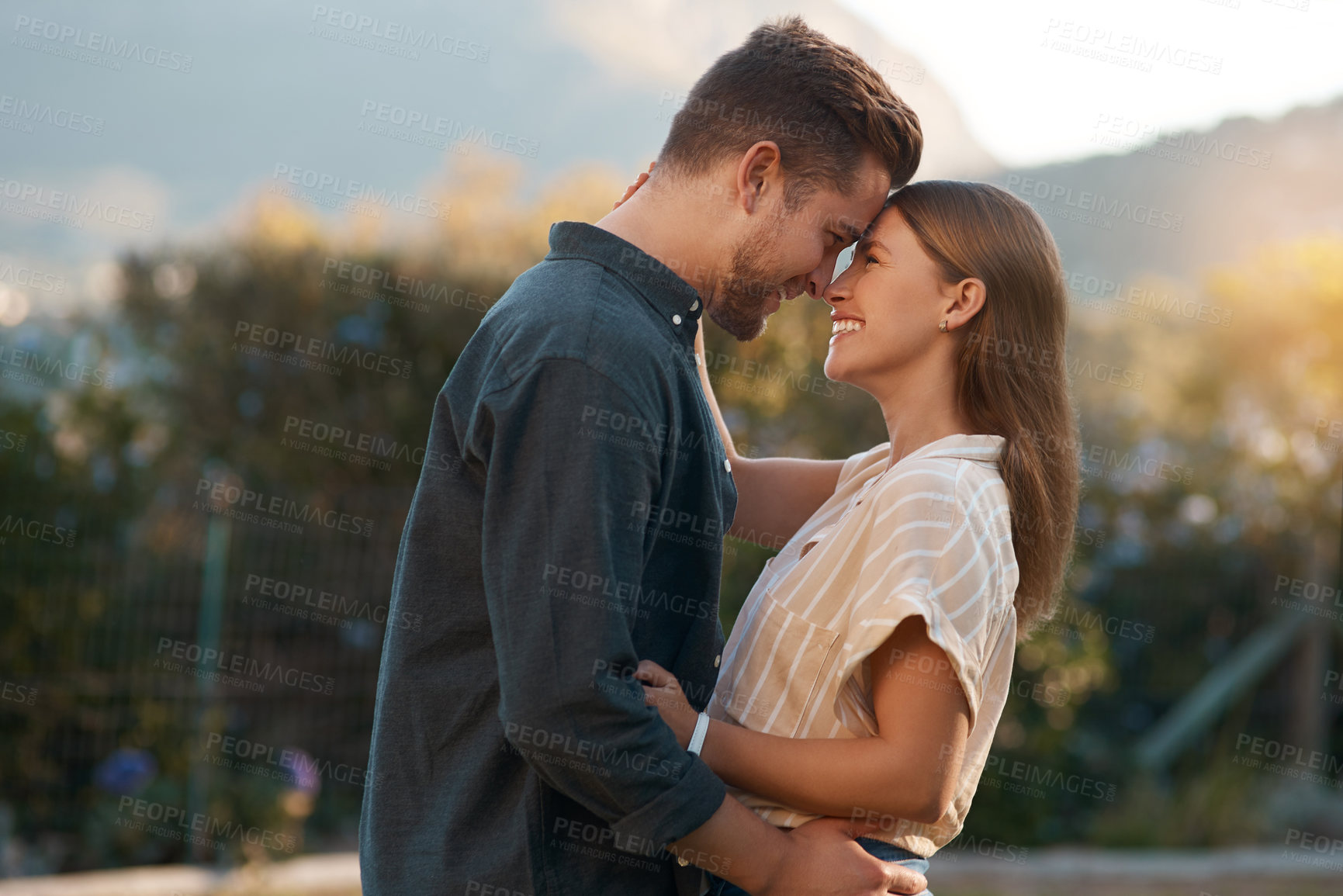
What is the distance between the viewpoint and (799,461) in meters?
2.39

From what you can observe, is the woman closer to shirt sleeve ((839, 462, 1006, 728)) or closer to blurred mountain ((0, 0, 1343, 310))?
shirt sleeve ((839, 462, 1006, 728))

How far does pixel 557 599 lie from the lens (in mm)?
1358

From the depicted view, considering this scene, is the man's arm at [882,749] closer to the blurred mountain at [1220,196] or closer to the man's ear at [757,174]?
the man's ear at [757,174]

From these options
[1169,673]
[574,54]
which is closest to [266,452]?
[1169,673]

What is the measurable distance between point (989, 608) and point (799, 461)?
→ 0.82 meters

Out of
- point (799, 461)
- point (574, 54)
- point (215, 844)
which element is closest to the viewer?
point (799, 461)

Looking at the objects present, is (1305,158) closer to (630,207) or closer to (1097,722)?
(1097,722)

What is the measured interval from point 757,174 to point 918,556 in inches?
26.4

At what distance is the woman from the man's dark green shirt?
15 centimetres

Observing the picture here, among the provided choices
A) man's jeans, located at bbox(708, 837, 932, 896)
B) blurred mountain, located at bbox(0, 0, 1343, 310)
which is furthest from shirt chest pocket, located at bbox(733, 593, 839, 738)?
blurred mountain, located at bbox(0, 0, 1343, 310)

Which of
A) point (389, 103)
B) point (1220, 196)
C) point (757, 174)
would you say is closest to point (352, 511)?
point (757, 174)

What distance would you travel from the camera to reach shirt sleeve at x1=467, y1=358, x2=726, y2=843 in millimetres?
1357

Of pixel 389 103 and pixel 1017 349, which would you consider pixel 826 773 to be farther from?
pixel 389 103

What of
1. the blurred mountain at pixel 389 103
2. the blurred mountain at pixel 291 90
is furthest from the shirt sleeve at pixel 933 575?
the blurred mountain at pixel 291 90
